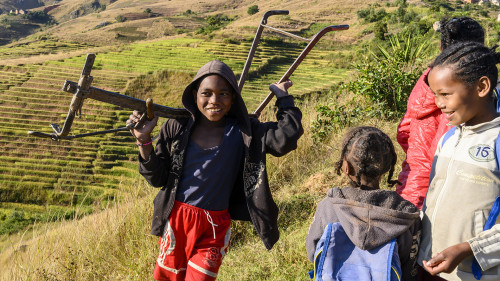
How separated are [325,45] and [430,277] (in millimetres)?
26186

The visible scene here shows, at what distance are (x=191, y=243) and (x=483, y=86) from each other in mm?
1379

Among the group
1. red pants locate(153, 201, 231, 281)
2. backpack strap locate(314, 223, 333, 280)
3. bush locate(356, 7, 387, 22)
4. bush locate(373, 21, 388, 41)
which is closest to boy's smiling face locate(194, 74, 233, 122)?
red pants locate(153, 201, 231, 281)

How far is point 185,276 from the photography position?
1900 millimetres

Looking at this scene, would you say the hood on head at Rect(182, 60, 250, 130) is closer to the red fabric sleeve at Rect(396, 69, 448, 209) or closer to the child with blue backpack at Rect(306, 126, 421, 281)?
the child with blue backpack at Rect(306, 126, 421, 281)

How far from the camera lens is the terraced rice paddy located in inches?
614

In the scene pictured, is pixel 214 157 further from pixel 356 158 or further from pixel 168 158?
pixel 356 158

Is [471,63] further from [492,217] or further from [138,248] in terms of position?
[138,248]

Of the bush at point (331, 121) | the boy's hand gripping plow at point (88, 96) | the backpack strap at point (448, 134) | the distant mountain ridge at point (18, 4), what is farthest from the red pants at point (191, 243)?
the distant mountain ridge at point (18, 4)

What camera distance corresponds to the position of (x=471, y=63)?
4.46 feet

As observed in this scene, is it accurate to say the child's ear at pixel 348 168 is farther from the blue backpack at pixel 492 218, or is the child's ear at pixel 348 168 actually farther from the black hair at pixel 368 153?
the blue backpack at pixel 492 218

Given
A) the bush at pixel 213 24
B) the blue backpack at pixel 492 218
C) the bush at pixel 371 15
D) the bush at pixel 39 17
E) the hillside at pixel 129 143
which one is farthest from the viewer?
the bush at pixel 39 17

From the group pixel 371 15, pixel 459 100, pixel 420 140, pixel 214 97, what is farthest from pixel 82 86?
pixel 371 15

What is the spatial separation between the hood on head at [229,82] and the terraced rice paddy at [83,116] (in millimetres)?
10250

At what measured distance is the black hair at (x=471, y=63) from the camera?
1.36m
